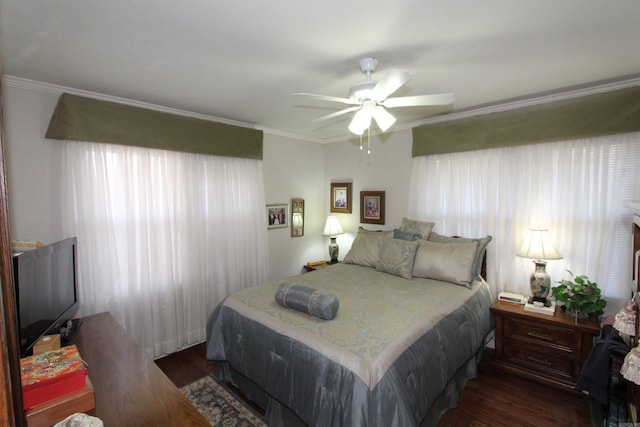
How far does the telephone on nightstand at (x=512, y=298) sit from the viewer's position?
2703mm

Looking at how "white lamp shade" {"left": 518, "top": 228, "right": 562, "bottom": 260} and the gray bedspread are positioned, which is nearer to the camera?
the gray bedspread

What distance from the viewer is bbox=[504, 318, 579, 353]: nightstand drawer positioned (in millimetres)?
2348

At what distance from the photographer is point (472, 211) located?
3.13 m

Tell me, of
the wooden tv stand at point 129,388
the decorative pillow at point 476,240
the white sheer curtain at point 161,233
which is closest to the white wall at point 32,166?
the white sheer curtain at point 161,233

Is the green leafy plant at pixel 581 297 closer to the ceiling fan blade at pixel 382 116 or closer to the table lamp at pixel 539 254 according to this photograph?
the table lamp at pixel 539 254

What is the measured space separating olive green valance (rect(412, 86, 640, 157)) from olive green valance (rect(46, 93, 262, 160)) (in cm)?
208

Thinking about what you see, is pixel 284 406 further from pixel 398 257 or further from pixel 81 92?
pixel 81 92

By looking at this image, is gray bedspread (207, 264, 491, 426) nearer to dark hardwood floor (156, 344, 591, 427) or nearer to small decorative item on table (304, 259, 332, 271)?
dark hardwood floor (156, 344, 591, 427)

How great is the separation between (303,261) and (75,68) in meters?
3.22

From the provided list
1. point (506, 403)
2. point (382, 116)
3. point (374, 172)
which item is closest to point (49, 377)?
point (382, 116)

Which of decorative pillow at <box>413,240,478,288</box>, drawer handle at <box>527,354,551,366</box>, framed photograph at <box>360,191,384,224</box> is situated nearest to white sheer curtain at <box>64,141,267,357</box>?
framed photograph at <box>360,191,384,224</box>

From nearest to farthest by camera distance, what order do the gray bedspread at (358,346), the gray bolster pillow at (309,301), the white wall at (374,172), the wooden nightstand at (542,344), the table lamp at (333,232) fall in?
1. the gray bedspread at (358,346)
2. the gray bolster pillow at (309,301)
3. the wooden nightstand at (542,344)
4. the white wall at (374,172)
5. the table lamp at (333,232)

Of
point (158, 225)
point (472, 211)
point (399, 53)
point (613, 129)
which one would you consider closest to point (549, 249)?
point (472, 211)

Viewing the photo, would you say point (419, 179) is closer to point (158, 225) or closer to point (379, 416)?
point (379, 416)
